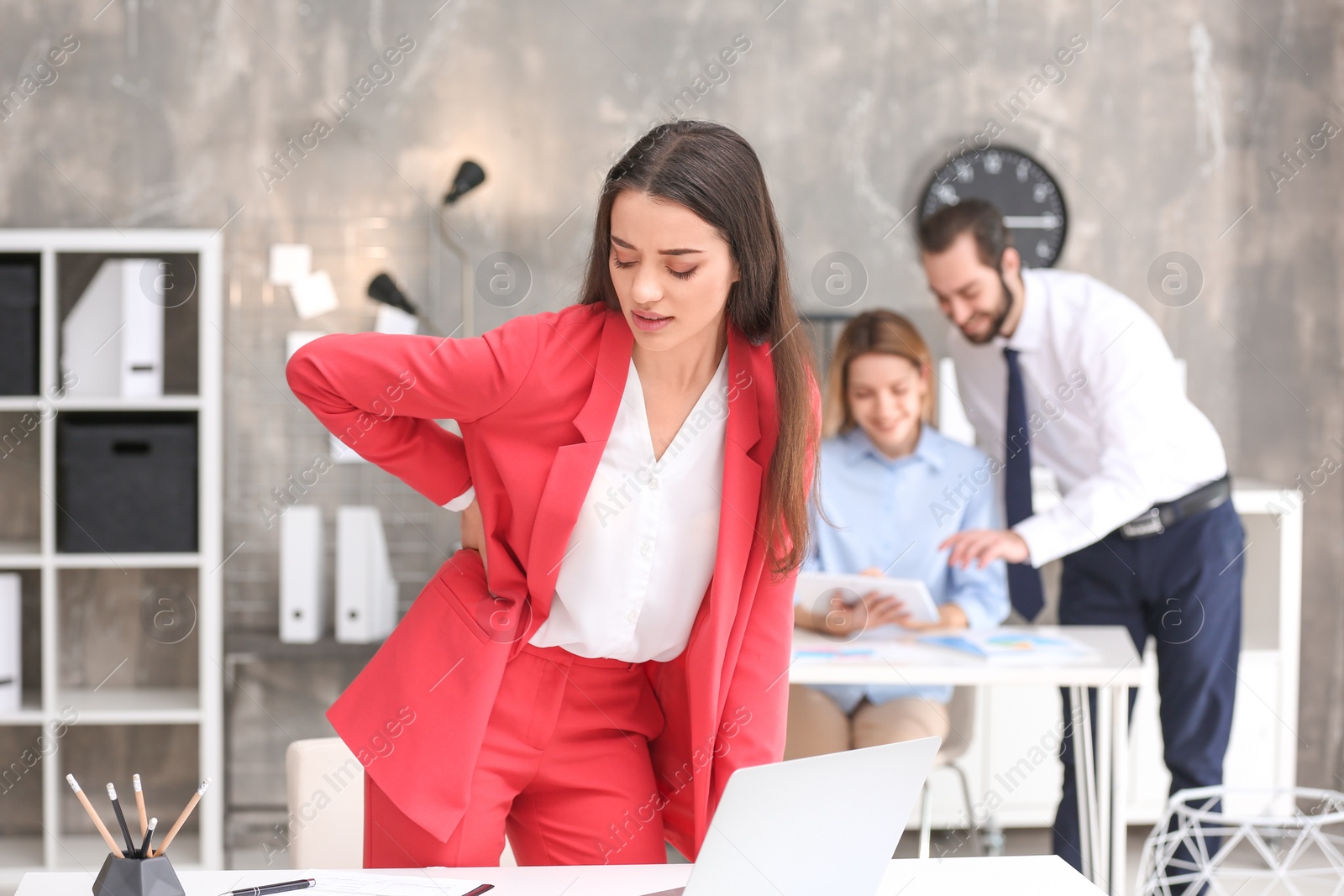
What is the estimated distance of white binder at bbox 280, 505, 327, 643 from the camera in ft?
9.89

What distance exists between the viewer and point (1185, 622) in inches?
102

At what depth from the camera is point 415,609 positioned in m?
1.39

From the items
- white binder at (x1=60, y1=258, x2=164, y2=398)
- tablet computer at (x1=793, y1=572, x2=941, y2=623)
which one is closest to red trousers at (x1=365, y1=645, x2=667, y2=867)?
tablet computer at (x1=793, y1=572, x2=941, y2=623)

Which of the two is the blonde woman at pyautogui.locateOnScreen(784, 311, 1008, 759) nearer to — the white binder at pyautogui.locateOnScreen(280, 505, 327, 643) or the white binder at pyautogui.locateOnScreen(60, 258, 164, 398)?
the white binder at pyautogui.locateOnScreen(280, 505, 327, 643)

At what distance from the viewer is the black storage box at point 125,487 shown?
9.36 ft

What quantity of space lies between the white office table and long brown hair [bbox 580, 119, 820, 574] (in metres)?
0.95

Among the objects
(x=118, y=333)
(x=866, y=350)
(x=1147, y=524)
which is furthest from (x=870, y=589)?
(x=118, y=333)

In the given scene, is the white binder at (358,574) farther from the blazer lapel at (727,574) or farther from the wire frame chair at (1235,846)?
the wire frame chair at (1235,846)

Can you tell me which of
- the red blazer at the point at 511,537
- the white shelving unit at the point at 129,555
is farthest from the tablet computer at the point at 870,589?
the white shelving unit at the point at 129,555

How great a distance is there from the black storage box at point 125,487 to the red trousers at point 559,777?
6.00ft

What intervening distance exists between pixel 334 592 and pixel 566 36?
1767 millimetres

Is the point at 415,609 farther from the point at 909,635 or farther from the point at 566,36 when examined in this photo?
the point at 566,36

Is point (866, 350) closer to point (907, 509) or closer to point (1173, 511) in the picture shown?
point (907, 509)

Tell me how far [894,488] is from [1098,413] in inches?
20.2
